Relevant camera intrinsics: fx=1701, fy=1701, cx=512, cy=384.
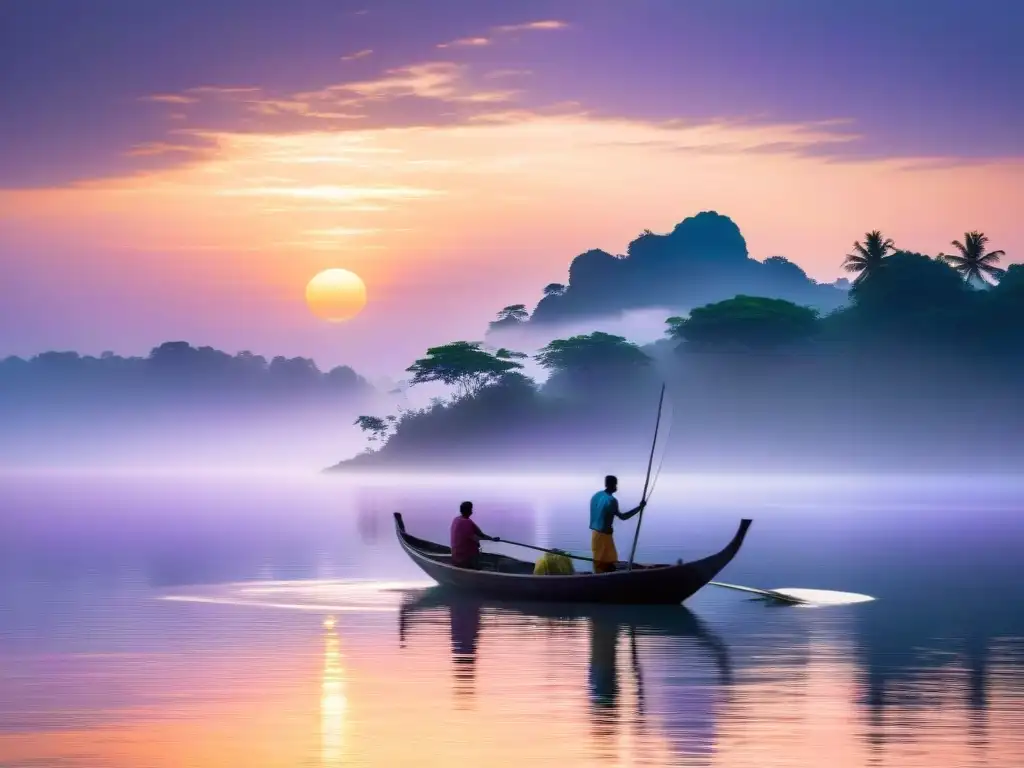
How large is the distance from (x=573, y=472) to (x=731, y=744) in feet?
437

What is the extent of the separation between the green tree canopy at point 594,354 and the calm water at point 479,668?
9472 cm

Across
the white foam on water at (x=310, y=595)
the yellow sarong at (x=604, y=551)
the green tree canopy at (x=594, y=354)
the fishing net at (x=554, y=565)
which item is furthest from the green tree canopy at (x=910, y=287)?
the yellow sarong at (x=604, y=551)

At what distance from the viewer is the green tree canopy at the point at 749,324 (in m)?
124

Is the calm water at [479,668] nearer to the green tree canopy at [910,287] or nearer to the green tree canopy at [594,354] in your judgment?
the green tree canopy at [910,287]

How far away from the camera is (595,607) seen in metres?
24.1

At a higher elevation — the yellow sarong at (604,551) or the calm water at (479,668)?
the yellow sarong at (604,551)

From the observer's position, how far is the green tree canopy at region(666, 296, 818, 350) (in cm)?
12406

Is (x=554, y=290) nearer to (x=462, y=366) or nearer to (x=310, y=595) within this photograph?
(x=462, y=366)

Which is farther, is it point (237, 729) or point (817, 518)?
point (817, 518)

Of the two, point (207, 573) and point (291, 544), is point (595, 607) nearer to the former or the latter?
point (207, 573)

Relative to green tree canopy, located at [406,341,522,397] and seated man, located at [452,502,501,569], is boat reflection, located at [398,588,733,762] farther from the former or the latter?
green tree canopy, located at [406,341,522,397]

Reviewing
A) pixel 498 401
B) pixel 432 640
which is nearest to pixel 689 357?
pixel 498 401

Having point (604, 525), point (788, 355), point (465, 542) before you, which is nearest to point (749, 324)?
point (788, 355)

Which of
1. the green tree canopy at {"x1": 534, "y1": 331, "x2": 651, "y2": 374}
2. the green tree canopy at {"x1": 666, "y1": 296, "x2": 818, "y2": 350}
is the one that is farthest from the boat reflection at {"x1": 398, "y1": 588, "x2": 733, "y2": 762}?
the green tree canopy at {"x1": 534, "y1": 331, "x2": 651, "y2": 374}
